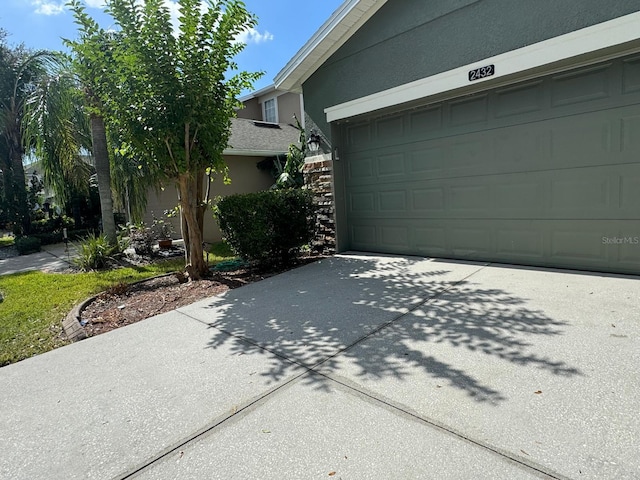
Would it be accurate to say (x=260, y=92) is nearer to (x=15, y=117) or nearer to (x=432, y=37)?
(x=15, y=117)

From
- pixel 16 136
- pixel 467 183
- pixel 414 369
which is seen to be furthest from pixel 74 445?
pixel 16 136

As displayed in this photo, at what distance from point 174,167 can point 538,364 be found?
5.31m

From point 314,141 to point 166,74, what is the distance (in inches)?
121

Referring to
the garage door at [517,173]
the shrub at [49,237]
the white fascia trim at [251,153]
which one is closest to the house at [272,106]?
the white fascia trim at [251,153]

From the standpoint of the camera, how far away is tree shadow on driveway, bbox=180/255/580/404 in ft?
9.34

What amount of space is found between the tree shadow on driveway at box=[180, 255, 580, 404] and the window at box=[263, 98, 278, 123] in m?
12.9

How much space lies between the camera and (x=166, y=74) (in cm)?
519

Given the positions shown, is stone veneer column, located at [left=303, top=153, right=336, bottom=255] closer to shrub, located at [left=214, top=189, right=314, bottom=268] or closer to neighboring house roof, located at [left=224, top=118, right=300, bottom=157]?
shrub, located at [left=214, top=189, right=314, bottom=268]

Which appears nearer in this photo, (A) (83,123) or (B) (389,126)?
(B) (389,126)

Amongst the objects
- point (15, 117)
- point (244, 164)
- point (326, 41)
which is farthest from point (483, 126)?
point (15, 117)

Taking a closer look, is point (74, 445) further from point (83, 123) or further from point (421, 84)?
point (83, 123)

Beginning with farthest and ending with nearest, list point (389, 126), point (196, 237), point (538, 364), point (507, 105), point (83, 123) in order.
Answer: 1. point (83, 123)
2. point (389, 126)
3. point (196, 237)
4. point (507, 105)
5. point (538, 364)

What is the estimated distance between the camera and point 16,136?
12.2m

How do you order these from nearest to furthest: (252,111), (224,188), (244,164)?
(224,188) → (244,164) → (252,111)
